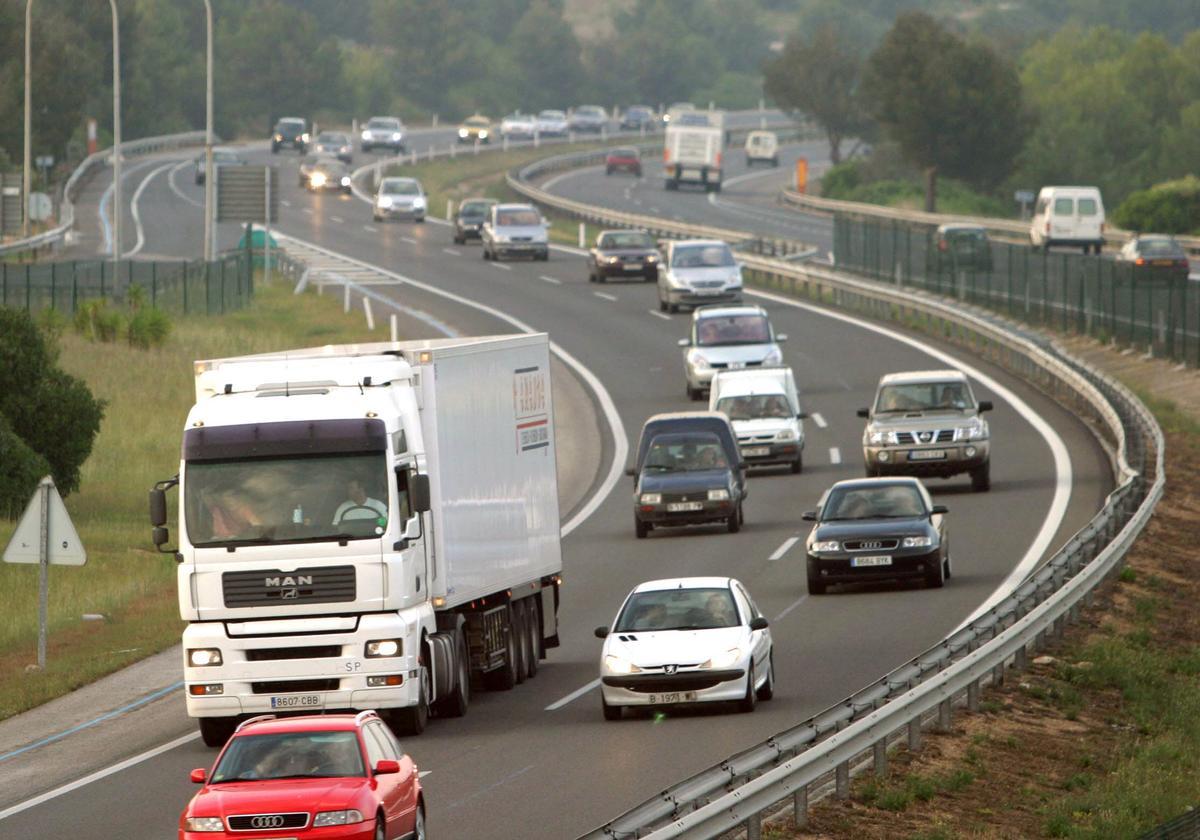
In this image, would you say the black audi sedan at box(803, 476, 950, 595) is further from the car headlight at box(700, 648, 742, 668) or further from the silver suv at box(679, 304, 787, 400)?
the silver suv at box(679, 304, 787, 400)

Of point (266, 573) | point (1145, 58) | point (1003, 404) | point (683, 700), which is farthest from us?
point (1145, 58)

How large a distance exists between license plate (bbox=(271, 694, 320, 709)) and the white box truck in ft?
317

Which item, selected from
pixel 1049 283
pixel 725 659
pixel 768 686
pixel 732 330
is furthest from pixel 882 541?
pixel 1049 283

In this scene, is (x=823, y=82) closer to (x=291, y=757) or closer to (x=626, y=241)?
(x=626, y=241)

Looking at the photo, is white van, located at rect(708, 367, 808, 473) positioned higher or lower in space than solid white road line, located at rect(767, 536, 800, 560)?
higher

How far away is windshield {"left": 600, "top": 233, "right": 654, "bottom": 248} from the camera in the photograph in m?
71.1

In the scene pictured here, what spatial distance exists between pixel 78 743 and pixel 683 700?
5.66 m

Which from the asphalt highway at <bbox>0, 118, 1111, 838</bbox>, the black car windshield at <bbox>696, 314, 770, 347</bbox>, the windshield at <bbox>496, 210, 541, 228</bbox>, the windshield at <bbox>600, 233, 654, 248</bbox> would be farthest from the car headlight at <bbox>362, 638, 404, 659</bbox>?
the windshield at <bbox>496, 210, 541, 228</bbox>

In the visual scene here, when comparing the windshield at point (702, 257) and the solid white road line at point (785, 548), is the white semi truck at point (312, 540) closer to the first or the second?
the solid white road line at point (785, 548)

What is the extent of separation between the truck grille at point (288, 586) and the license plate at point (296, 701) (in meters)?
0.81

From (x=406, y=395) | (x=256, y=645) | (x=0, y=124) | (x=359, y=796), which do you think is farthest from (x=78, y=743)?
(x=0, y=124)

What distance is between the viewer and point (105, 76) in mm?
144625

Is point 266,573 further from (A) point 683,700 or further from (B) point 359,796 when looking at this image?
(B) point 359,796

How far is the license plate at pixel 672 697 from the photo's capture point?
20516 millimetres
